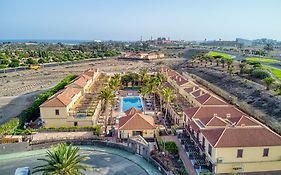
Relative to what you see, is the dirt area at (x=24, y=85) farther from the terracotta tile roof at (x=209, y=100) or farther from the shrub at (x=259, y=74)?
the shrub at (x=259, y=74)

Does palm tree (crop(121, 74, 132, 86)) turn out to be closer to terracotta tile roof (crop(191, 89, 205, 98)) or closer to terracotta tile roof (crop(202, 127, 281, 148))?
terracotta tile roof (crop(191, 89, 205, 98))

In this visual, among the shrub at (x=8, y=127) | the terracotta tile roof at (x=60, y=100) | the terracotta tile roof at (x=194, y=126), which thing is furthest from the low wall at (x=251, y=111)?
the shrub at (x=8, y=127)

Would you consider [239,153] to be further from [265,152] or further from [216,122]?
[216,122]

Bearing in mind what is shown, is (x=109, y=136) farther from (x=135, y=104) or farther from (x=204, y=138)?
(x=135, y=104)

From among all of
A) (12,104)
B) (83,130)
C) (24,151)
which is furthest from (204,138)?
(12,104)

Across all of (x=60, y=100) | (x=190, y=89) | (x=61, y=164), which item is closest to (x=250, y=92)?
(x=190, y=89)

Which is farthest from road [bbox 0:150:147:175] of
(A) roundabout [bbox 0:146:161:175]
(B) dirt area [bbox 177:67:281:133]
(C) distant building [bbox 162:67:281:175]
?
(B) dirt area [bbox 177:67:281:133]
